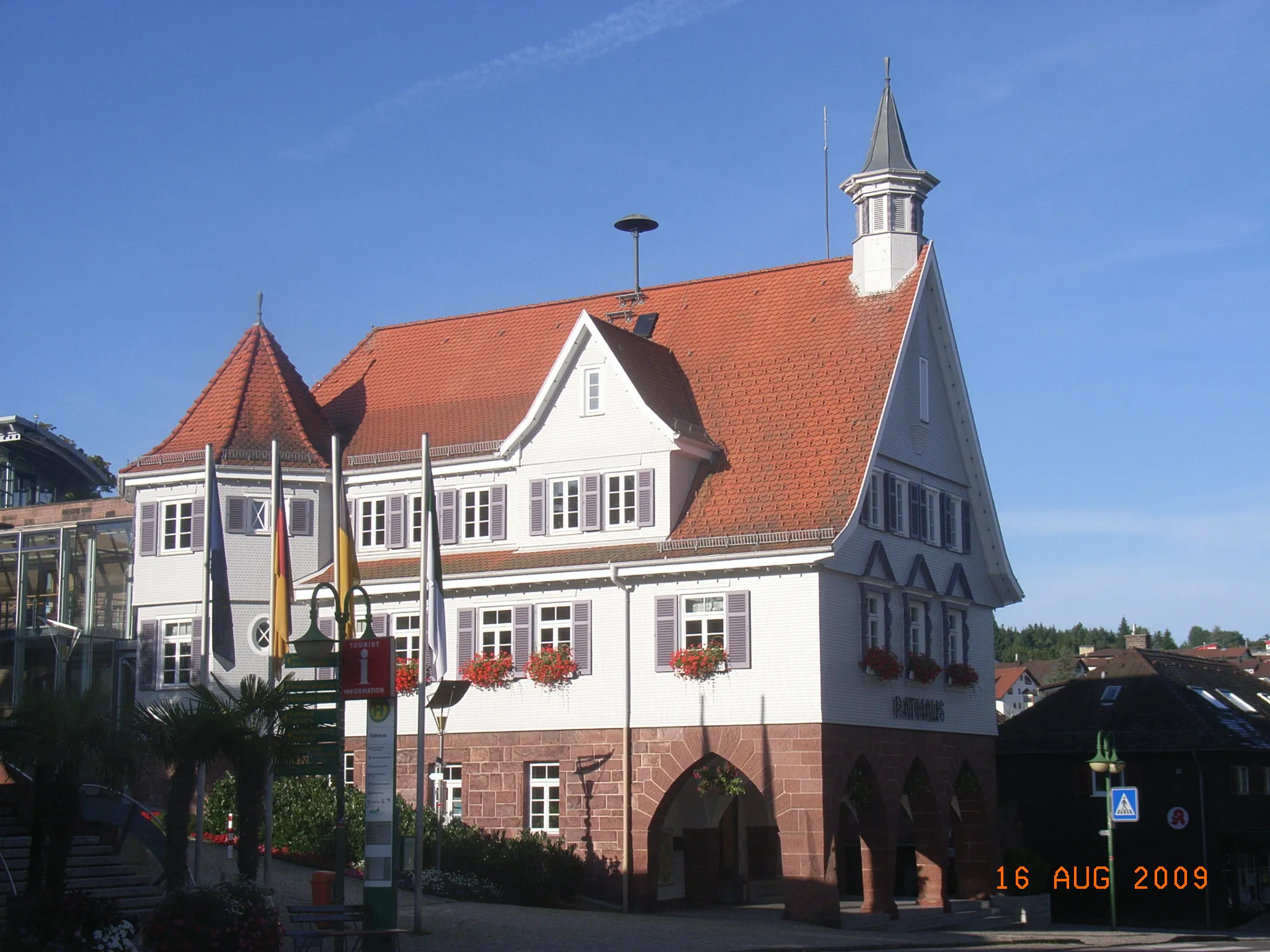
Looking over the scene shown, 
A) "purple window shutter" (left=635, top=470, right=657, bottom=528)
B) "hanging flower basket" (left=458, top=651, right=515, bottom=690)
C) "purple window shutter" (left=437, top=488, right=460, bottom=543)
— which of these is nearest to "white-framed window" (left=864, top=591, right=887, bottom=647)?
"purple window shutter" (left=635, top=470, right=657, bottom=528)

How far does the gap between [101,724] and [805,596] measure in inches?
594

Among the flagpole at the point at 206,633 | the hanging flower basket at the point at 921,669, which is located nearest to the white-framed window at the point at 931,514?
the hanging flower basket at the point at 921,669

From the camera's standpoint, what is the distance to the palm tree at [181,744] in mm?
22578

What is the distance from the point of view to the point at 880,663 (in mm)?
33969

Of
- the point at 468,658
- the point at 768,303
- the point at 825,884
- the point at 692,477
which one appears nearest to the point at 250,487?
the point at 468,658

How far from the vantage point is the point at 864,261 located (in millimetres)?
39000

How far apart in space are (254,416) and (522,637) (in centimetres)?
903

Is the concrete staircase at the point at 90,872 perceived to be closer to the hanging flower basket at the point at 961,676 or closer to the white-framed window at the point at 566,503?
the white-framed window at the point at 566,503

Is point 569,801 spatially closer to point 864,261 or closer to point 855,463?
point 855,463

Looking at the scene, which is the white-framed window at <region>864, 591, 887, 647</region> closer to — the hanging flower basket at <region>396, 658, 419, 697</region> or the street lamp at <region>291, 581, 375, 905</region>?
the hanging flower basket at <region>396, 658, 419, 697</region>

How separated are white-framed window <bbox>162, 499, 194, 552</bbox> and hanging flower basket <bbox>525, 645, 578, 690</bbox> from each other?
8.84 m

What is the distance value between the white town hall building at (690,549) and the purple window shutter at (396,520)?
1.7 inches

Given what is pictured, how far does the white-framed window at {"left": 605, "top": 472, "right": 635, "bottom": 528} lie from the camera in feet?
118
